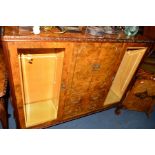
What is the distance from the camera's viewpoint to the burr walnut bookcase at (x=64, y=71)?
1.40 meters

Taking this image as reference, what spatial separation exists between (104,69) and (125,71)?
598 millimetres

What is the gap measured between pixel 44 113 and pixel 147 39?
156 cm

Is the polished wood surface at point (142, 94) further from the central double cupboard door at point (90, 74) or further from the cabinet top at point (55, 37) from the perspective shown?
the cabinet top at point (55, 37)

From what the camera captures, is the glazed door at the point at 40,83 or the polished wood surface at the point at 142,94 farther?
the polished wood surface at the point at 142,94

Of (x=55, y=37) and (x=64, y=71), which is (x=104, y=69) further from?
(x=55, y=37)

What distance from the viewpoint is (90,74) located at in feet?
6.15

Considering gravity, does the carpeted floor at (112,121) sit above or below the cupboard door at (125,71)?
below

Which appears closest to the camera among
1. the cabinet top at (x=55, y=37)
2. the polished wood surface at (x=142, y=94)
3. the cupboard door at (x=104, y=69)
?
the cabinet top at (x=55, y=37)

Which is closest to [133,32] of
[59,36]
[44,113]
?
[59,36]

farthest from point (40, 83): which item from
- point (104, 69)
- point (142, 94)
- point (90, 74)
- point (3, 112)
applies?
point (142, 94)

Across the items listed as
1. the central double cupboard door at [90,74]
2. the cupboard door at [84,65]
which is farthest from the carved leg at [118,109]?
the cupboard door at [84,65]

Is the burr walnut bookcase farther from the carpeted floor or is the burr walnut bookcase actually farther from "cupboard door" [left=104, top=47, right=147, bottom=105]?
the carpeted floor

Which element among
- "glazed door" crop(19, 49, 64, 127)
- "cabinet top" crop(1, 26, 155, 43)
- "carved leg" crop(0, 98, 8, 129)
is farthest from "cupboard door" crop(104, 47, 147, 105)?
"carved leg" crop(0, 98, 8, 129)

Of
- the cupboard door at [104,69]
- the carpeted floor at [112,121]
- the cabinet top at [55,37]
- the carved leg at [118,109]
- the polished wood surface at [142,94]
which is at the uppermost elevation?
the cabinet top at [55,37]
